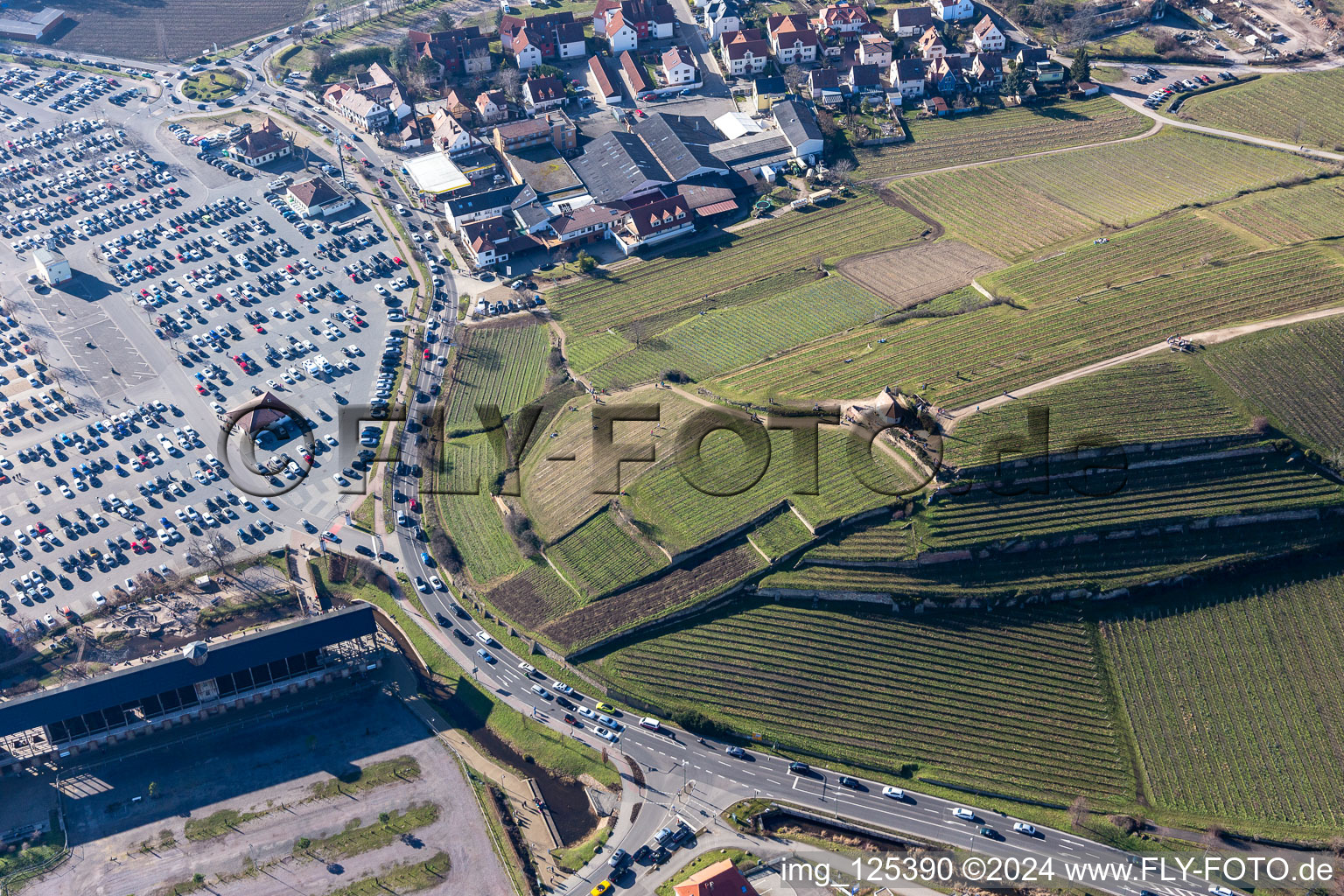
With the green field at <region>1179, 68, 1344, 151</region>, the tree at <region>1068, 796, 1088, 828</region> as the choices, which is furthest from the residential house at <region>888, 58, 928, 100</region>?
the tree at <region>1068, 796, 1088, 828</region>

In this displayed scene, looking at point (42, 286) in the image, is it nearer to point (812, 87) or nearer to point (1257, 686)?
point (812, 87)

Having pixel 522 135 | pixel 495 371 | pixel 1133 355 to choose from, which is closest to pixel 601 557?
pixel 495 371

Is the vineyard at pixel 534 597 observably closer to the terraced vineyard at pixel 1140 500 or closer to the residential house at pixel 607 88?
the terraced vineyard at pixel 1140 500

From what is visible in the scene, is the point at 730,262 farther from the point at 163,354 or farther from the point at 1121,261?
the point at 163,354

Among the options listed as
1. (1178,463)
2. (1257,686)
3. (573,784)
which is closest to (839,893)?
(573,784)

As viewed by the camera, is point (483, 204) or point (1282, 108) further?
point (1282, 108)

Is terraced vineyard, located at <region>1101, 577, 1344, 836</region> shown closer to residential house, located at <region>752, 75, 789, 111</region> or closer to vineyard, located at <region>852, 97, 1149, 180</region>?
vineyard, located at <region>852, 97, 1149, 180</region>
